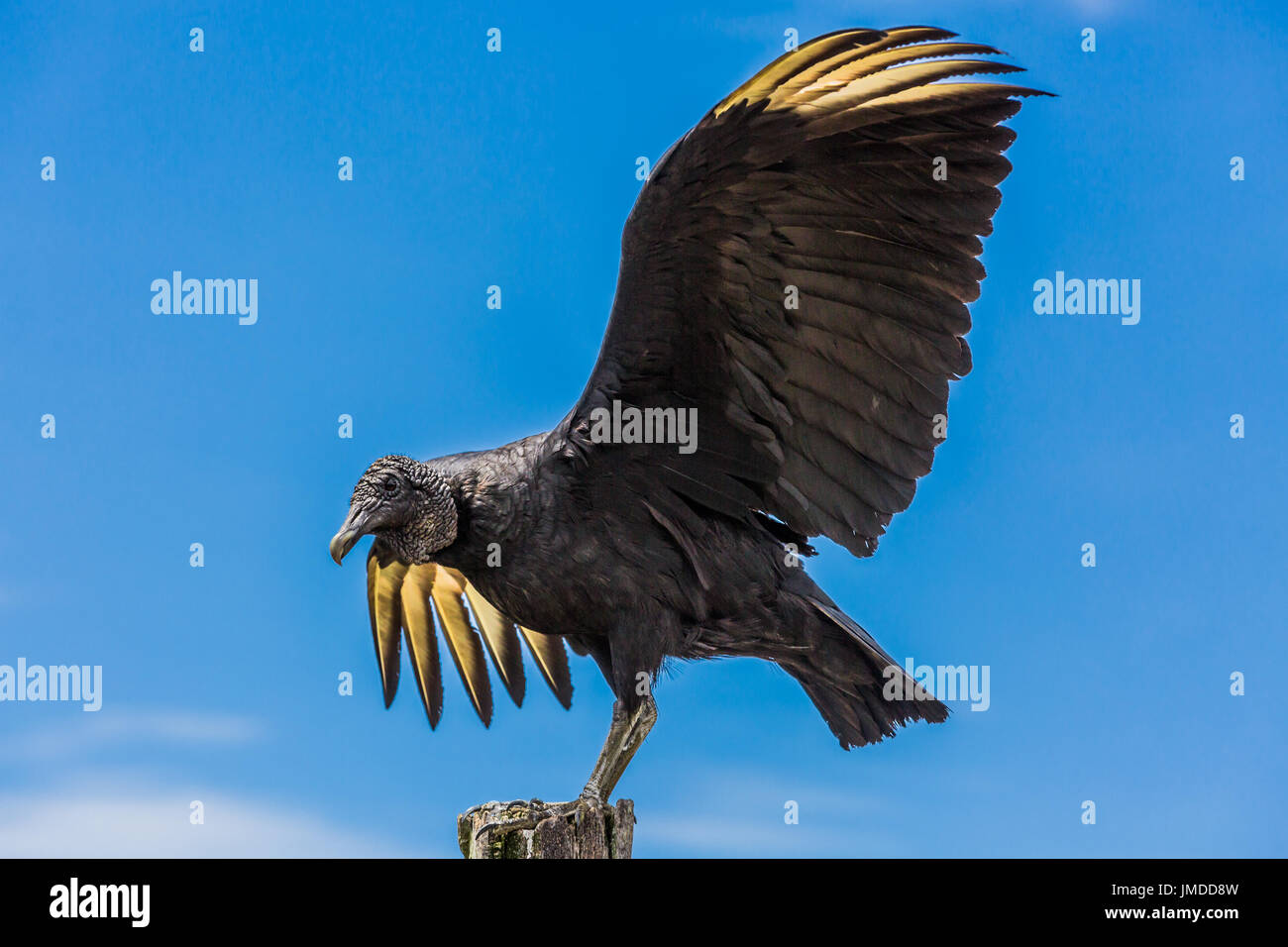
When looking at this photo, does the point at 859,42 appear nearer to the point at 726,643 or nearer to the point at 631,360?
the point at 631,360

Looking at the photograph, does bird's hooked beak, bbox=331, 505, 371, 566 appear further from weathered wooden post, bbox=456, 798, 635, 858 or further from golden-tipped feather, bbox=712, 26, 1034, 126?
golden-tipped feather, bbox=712, 26, 1034, 126

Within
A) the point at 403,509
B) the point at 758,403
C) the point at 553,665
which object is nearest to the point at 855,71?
the point at 758,403

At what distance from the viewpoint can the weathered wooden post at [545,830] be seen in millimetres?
5078

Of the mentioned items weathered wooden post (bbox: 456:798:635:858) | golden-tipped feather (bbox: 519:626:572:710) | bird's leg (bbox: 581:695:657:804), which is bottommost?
weathered wooden post (bbox: 456:798:635:858)

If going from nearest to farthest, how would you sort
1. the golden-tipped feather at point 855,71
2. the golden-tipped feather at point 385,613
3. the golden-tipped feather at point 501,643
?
the golden-tipped feather at point 855,71 → the golden-tipped feather at point 385,613 → the golden-tipped feather at point 501,643

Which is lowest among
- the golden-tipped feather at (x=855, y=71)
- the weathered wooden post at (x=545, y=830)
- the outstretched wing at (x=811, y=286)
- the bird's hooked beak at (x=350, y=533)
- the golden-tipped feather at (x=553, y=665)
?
the weathered wooden post at (x=545, y=830)

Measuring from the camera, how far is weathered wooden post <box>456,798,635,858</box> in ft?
16.7

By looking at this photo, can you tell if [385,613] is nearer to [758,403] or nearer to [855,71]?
[758,403]

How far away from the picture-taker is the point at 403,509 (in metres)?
5.59

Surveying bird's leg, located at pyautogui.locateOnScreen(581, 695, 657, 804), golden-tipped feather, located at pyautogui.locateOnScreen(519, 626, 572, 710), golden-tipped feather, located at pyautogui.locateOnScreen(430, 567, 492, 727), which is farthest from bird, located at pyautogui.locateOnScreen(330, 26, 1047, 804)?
golden-tipped feather, located at pyautogui.locateOnScreen(430, 567, 492, 727)

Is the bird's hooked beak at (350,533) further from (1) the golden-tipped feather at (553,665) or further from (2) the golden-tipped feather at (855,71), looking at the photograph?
(2) the golden-tipped feather at (855,71)

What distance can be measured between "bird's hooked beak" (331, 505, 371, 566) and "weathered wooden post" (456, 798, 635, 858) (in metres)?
1.21

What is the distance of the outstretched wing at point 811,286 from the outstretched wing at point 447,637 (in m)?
1.95

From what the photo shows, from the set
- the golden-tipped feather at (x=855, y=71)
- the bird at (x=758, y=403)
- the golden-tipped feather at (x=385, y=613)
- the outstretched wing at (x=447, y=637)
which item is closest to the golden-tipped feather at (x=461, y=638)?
the outstretched wing at (x=447, y=637)
